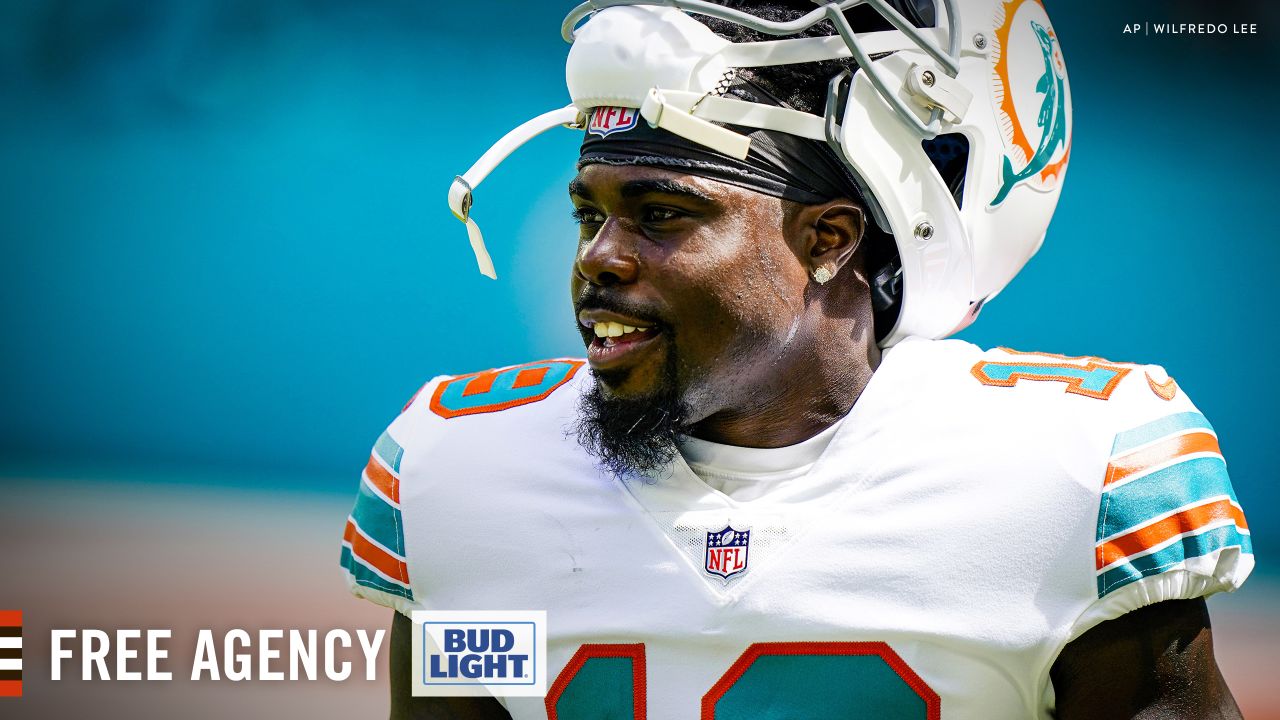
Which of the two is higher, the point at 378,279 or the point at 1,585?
the point at 378,279

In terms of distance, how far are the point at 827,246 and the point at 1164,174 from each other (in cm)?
189

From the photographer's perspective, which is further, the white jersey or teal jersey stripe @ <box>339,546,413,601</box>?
teal jersey stripe @ <box>339,546,413,601</box>

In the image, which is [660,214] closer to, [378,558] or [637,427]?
[637,427]

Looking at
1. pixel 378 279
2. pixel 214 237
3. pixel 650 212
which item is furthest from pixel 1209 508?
pixel 214 237

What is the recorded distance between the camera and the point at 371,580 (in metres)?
1.72

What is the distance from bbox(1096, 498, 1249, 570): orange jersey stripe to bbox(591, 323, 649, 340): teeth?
512 millimetres

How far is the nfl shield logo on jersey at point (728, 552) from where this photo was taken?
156cm

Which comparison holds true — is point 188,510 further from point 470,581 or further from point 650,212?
point 650,212

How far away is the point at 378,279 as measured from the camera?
11.2 ft

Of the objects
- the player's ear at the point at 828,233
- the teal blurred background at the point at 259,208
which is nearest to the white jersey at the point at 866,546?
the player's ear at the point at 828,233

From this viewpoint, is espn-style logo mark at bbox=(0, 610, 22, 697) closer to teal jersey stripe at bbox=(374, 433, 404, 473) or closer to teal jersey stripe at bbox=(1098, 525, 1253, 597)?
teal jersey stripe at bbox=(374, 433, 404, 473)

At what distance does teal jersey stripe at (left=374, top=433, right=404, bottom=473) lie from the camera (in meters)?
1.73

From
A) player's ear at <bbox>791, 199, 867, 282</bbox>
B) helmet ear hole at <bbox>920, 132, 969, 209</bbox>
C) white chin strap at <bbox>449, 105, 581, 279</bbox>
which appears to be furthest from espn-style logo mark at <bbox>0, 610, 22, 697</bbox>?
helmet ear hole at <bbox>920, 132, 969, 209</bbox>

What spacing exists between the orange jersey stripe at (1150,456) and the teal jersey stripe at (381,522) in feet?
2.50
